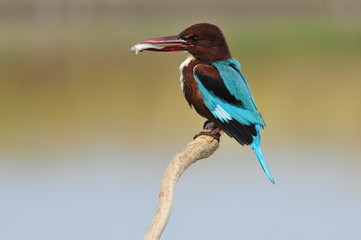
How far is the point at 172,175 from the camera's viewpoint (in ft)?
9.04

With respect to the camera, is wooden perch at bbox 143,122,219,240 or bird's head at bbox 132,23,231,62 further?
bird's head at bbox 132,23,231,62

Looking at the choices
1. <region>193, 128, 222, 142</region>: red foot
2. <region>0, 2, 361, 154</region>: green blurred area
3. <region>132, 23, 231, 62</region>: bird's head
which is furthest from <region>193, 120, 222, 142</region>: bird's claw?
<region>0, 2, 361, 154</region>: green blurred area

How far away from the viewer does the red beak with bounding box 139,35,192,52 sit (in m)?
3.48

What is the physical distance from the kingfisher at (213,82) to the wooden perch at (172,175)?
0.76 feet

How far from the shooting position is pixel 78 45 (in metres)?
11.1

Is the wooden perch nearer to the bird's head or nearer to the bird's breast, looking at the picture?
the bird's breast

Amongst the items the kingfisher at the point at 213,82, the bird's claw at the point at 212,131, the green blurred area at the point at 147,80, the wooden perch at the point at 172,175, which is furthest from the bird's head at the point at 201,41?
the green blurred area at the point at 147,80

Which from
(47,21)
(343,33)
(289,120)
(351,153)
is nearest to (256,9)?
(343,33)

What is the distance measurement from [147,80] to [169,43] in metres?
5.26

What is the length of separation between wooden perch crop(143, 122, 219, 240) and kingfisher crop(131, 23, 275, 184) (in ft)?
0.76

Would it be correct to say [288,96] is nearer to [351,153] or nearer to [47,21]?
[351,153]

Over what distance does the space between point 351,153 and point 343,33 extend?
4.15m

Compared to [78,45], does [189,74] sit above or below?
below

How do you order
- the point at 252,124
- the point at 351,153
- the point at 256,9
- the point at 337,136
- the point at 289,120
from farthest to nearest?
1. the point at 256,9
2. the point at 289,120
3. the point at 337,136
4. the point at 351,153
5. the point at 252,124
